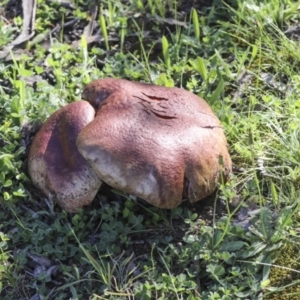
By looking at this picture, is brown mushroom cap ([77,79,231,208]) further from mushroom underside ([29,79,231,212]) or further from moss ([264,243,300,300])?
moss ([264,243,300,300])

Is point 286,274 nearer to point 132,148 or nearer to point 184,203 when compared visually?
point 184,203

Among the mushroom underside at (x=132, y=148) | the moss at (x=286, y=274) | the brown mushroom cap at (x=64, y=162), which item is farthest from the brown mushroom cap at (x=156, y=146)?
the moss at (x=286, y=274)

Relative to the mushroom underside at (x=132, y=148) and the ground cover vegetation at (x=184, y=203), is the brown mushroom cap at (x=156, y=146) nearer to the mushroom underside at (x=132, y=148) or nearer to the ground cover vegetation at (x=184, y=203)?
the mushroom underside at (x=132, y=148)

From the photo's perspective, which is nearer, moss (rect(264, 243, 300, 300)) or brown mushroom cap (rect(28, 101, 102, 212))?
moss (rect(264, 243, 300, 300))

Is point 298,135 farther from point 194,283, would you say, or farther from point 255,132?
point 194,283

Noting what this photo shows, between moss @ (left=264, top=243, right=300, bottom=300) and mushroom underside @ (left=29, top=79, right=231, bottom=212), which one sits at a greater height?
mushroom underside @ (left=29, top=79, right=231, bottom=212)

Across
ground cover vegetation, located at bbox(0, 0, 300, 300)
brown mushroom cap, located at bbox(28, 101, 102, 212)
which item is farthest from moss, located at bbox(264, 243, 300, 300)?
brown mushroom cap, located at bbox(28, 101, 102, 212)

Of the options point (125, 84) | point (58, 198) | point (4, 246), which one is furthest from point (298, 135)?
point (4, 246)
